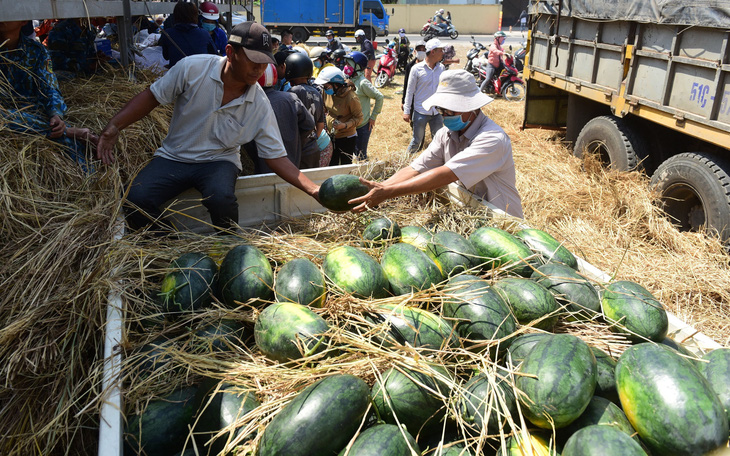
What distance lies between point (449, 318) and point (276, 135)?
263 cm

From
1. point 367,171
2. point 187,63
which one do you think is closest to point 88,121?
point 187,63

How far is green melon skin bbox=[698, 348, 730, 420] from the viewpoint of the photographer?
2.04 meters

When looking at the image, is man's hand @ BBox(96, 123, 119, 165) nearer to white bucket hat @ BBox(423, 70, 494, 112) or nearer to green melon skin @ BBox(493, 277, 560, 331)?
white bucket hat @ BBox(423, 70, 494, 112)

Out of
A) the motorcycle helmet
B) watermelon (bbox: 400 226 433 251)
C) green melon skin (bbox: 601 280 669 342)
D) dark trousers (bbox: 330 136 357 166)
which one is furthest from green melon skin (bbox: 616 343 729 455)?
dark trousers (bbox: 330 136 357 166)

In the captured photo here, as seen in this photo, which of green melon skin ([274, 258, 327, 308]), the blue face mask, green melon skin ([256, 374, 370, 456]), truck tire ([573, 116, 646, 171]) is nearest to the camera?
green melon skin ([256, 374, 370, 456])

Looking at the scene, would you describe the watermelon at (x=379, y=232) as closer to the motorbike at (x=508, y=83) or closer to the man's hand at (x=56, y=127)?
the man's hand at (x=56, y=127)

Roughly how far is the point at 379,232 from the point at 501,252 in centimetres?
88

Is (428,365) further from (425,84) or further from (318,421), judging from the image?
(425,84)

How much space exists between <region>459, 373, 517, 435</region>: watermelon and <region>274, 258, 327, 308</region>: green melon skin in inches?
37.8

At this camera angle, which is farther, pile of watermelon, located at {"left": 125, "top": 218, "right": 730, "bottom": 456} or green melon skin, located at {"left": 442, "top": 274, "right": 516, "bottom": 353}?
green melon skin, located at {"left": 442, "top": 274, "right": 516, "bottom": 353}

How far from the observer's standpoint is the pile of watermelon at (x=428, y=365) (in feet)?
6.14

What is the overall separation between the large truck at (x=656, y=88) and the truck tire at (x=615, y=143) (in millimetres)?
15

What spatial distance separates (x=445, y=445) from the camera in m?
1.93

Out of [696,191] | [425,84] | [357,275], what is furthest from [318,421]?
[425,84]
